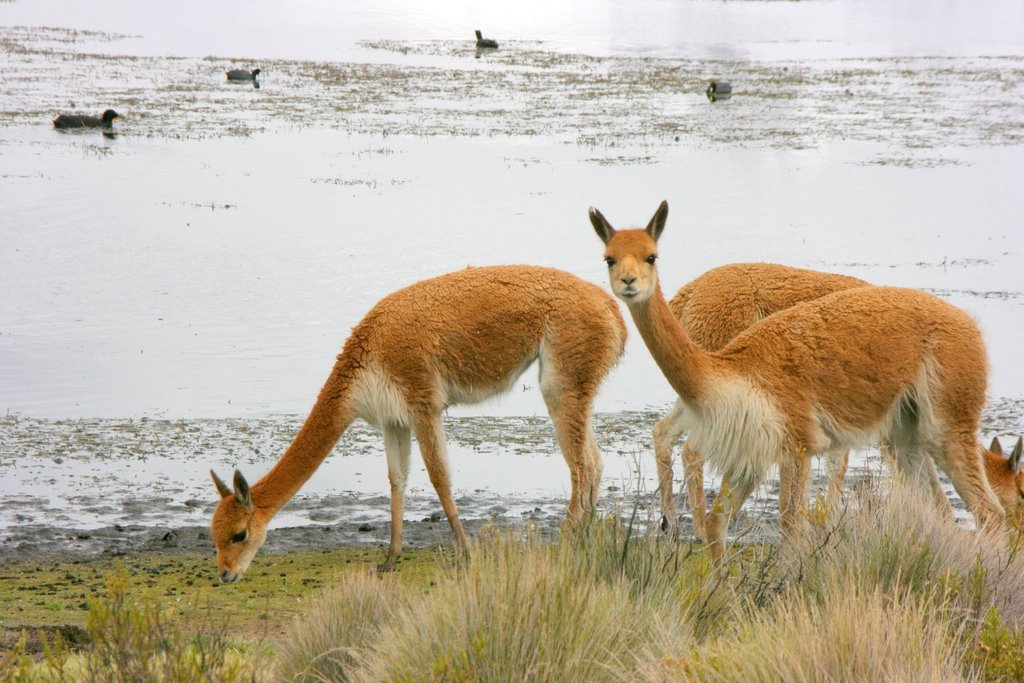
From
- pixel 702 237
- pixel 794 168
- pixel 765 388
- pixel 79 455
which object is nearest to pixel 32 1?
pixel 794 168

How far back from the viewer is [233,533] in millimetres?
6934

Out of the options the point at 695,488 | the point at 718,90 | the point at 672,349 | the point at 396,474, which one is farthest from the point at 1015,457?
the point at 718,90

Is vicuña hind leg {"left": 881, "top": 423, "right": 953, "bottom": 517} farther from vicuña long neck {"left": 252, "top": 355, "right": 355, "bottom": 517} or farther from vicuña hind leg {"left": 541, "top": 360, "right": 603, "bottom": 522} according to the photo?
vicuña long neck {"left": 252, "top": 355, "right": 355, "bottom": 517}

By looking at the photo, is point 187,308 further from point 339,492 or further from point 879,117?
point 879,117

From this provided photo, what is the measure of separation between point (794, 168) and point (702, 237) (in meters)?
6.75

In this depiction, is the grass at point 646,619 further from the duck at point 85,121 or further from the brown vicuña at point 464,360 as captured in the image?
the duck at point 85,121

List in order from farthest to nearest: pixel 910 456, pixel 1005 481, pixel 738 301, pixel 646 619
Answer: pixel 738 301
pixel 1005 481
pixel 910 456
pixel 646 619

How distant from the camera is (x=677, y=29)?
5991cm


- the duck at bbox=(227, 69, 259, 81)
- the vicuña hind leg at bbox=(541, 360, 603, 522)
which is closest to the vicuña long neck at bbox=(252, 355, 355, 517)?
the vicuña hind leg at bbox=(541, 360, 603, 522)

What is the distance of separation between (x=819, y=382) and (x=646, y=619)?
7.09ft

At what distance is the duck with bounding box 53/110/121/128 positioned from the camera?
995 inches

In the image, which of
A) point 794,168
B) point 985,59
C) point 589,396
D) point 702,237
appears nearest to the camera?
point 589,396

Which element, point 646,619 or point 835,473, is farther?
point 835,473

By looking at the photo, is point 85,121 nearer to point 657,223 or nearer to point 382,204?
point 382,204
